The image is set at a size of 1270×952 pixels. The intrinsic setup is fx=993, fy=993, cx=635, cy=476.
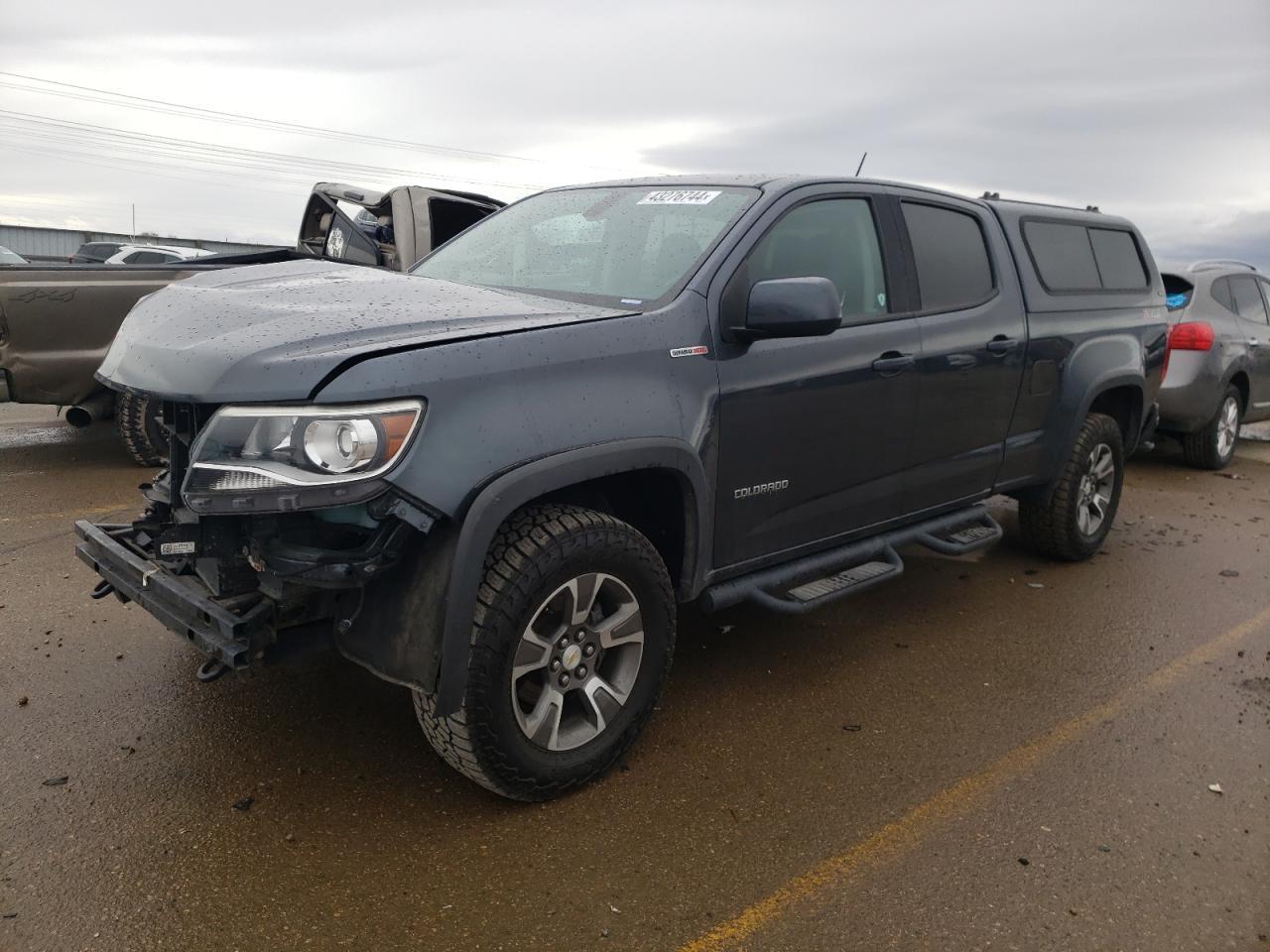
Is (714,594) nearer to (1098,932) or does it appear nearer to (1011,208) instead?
(1098,932)

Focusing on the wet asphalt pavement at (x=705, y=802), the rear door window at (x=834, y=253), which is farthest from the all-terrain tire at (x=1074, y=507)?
the rear door window at (x=834, y=253)

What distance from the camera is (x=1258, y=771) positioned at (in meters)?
3.45

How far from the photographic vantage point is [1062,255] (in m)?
5.32

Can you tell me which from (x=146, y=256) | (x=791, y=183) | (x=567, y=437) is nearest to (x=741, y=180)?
(x=791, y=183)

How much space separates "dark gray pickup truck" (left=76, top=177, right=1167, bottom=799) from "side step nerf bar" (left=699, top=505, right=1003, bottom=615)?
0.06 ft

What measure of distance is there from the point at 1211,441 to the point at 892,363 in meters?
6.17

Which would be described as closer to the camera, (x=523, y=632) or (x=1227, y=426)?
(x=523, y=632)

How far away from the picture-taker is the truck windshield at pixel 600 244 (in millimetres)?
3521

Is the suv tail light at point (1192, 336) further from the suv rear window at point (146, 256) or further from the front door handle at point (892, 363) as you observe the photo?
the suv rear window at point (146, 256)

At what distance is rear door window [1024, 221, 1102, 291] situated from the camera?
16.8 feet

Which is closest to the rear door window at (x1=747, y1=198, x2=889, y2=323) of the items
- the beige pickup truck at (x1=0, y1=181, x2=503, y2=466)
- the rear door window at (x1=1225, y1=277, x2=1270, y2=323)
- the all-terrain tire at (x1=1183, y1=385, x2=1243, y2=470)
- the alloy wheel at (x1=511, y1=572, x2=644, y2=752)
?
the alloy wheel at (x1=511, y1=572, x2=644, y2=752)

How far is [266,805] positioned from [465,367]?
4.74ft

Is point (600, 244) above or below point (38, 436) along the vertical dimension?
above

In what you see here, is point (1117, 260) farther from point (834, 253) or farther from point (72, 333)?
point (72, 333)
